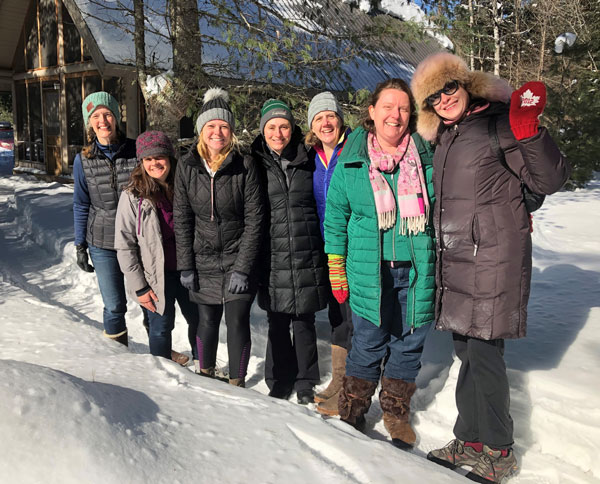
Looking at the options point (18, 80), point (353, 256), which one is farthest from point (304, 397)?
point (18, 80)

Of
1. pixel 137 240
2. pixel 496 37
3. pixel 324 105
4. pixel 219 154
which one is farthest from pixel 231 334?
pixel 496 37

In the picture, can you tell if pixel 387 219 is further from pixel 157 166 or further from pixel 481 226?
pixel 157 166

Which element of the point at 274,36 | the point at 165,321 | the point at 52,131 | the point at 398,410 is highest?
the point at 52,131

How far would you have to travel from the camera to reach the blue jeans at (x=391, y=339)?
8.39 ft

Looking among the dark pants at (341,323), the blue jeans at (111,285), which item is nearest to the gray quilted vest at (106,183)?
the blue jeans at (111,285)

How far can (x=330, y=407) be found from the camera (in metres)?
3.04

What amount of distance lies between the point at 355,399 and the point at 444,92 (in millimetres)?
1675

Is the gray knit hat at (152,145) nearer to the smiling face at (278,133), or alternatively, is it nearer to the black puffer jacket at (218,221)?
the black puffer jacket at (218,221)

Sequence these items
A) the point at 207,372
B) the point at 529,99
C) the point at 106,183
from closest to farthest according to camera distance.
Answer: the point at 529,99 → the point at 207,372 → the point at 106,183

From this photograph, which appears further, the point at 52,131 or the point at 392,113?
the point at 52,131

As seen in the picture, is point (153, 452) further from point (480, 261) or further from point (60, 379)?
point (480, 261)

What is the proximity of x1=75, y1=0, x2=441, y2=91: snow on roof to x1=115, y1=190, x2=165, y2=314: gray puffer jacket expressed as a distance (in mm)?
2380

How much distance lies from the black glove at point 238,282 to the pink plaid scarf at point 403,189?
899 mm

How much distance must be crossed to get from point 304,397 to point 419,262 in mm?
1303
